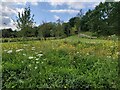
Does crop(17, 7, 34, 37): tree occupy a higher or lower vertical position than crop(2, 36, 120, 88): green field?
higher

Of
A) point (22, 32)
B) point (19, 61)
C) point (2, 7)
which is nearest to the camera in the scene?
point (19, 61)

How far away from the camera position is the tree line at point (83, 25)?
14945 mm

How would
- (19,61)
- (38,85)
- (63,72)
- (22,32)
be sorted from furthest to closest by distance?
(22,32)
(19,61)
(63,72)
(38,85)

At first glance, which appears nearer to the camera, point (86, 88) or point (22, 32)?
point (86, 88)

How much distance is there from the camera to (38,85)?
4352 millimetres

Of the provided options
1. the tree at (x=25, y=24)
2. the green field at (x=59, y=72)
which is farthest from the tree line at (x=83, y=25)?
the green field at (x=59, y=72)

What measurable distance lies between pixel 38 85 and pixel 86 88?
0.74 meters

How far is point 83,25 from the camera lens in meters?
20.0

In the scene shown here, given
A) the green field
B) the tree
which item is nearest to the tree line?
the tree

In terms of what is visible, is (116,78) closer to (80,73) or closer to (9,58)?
(80,73)

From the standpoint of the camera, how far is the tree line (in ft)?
49.0

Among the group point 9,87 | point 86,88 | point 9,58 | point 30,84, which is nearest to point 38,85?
point 30,84

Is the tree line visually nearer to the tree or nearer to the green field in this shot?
the tree

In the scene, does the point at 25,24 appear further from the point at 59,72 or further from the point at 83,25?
the point at 59,72
